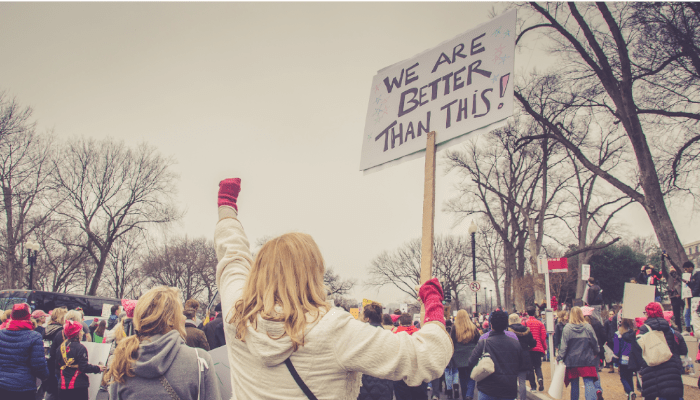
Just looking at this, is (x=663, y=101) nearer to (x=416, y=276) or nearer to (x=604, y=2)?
(x=604, y=2)

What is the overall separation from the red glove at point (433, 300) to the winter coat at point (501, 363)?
4.75 meters

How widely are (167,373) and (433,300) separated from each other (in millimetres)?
1970

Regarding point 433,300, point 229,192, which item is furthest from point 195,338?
point 433,300

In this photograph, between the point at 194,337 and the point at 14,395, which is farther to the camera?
the point at 194,337

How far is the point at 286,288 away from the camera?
1660mm

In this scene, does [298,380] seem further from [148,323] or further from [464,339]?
[464,339]

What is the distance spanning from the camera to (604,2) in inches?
485

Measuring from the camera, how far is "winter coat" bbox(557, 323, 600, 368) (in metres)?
8.18

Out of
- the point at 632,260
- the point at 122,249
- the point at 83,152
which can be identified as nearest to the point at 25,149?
the point at 83,152

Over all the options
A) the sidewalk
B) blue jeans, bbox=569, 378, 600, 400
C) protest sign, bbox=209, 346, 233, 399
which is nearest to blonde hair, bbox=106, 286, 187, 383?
protest sign, bbox=209, 346, 233, 399

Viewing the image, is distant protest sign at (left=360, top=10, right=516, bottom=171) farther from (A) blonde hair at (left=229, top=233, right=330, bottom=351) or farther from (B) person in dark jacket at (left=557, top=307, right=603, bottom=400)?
(B) person in dark jacket at (left=557, top=307, right=603, bottom=400)

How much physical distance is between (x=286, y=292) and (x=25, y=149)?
27681 mm

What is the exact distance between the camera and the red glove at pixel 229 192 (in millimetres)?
2268

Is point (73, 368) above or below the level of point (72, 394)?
above
